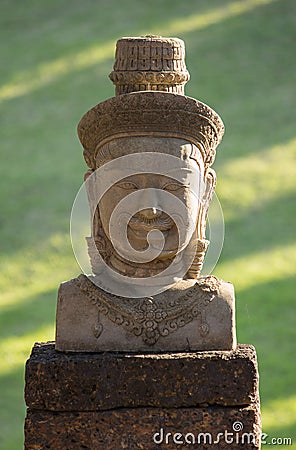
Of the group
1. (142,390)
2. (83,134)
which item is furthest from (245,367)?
(83,134)

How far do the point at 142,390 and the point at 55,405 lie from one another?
1.05 ft

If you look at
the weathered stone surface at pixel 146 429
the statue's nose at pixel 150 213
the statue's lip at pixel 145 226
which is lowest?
the weathered stone surface at pixel 146 429

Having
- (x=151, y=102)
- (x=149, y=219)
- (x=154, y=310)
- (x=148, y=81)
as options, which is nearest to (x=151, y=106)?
(x=151, y=102)

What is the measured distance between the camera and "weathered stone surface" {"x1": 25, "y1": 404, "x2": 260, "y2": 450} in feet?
14.4

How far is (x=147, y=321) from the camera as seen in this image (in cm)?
446

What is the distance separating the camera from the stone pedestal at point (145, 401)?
4402 mm

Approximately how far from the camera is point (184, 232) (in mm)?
4492

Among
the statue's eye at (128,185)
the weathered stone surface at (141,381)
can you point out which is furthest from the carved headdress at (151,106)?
A: the weathered stone surface at (141,381)

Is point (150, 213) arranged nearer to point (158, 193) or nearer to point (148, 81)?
point (158, 193)

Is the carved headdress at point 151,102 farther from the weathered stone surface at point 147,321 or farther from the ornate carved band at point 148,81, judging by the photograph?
the weathered stone surface at point 147,321

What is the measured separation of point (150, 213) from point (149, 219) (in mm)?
41

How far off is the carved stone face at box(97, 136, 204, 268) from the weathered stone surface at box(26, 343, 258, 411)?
0.40m

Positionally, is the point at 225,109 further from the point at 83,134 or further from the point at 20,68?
the point at 83,134

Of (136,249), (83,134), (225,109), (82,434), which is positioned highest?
(225,109)
